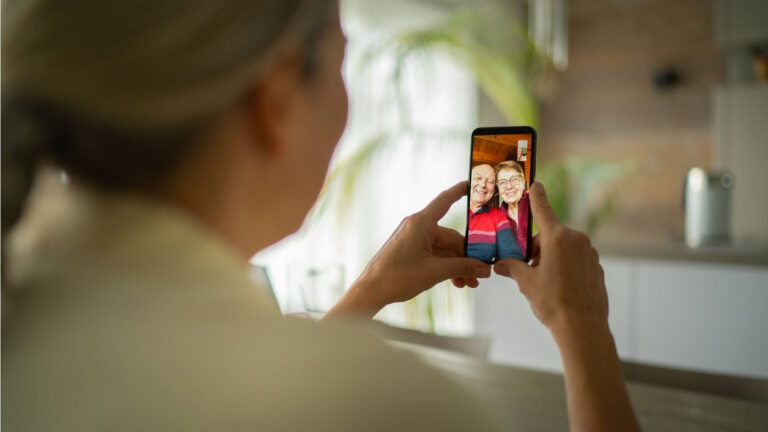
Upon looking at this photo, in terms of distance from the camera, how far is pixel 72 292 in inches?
15.2

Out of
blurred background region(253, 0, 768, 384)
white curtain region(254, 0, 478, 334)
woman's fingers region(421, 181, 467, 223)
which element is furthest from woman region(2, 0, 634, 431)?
white curtain region(254, 0, 478, 334)

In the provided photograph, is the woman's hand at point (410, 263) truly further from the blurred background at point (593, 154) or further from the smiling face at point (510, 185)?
the blurred background at point (593, 154)

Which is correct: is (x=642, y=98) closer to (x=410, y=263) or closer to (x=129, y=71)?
(x=410, y=263)

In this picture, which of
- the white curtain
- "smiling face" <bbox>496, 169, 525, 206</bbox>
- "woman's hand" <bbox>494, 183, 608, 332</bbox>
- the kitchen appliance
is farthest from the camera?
the white curtain

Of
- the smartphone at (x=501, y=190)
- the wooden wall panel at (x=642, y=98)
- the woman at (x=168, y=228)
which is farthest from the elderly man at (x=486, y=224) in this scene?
the wooden wall panel at (x=642, y=98)

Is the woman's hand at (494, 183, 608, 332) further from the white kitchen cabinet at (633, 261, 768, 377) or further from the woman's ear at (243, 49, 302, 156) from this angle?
the white kitchen cabinet at (633, 261, 768, 377)

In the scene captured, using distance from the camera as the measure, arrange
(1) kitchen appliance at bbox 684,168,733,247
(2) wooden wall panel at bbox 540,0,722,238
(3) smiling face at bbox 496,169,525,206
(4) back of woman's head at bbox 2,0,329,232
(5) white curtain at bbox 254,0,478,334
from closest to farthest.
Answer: (4) back of woman's head at bbox 2,0,329,232 → (3) smiling face at bbox 496,169,525,206 → (1) kitchen appliance at bbox 684,168,733,247 → (5) white curtain at bbox 254,0,478,334 → (2) wooden wall panel at bbox 540,0,722,238

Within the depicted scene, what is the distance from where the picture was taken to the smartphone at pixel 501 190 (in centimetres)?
64

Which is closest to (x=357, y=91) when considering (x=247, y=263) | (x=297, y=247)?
(x=297, y=247)

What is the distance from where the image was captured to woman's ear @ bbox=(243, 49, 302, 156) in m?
0.39

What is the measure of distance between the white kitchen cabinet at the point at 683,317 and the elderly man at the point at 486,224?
1.23 meters

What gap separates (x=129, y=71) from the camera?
352 millimetres

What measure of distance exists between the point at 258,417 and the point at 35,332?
6.1 inches

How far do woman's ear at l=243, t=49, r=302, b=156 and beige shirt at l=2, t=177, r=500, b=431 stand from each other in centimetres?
7
